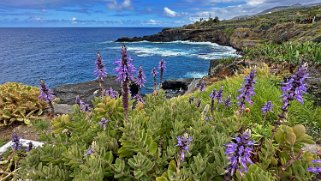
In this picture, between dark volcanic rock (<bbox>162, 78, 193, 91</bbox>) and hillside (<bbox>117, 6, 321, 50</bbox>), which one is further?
hillside (<bbox>117, 6, 321, 50</bbox>)

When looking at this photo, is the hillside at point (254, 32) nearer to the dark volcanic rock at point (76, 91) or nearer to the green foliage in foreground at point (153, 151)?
the dark volcanic rock at point (76, 91)

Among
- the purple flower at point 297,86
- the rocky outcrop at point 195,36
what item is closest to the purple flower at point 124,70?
the purple flower at point 297,86

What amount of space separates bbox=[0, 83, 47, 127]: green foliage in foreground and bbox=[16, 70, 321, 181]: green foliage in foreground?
769 cm

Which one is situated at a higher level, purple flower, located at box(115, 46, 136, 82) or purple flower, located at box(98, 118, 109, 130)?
purple flower, located at box(115, 46, 136, 82)

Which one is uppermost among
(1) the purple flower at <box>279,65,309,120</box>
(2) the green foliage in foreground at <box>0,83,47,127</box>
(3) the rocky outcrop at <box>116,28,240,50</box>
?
(1) the purple flower at <box>279,65,309,120</box>

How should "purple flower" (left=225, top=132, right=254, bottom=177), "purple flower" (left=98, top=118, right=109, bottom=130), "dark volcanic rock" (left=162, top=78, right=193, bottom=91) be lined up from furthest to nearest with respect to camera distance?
"dark volcanic rock" (left=162, top=78, right=193, bottom=91) < "purple flower" (left=98, top=118, right=109, bottom=130) < "purple flower" (left=225, top=132, right=254, bottom=177)

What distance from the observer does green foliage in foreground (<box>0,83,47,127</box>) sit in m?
10.4

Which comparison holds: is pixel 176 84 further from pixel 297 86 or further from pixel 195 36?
pixel 195 36

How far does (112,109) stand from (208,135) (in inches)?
50.2

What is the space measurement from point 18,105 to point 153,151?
32.2ft

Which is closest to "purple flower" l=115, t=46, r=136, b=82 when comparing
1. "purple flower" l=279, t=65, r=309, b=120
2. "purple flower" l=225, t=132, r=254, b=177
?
"purple flower" l=225, t=132, r=254, b=177

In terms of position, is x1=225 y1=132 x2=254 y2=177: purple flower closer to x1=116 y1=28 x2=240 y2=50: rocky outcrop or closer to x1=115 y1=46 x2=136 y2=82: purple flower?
x1=115 y1=46 x2=136 y2=82: purple flower

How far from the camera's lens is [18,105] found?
10922mm

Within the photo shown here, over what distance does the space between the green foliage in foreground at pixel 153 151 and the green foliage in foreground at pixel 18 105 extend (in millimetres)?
7689
